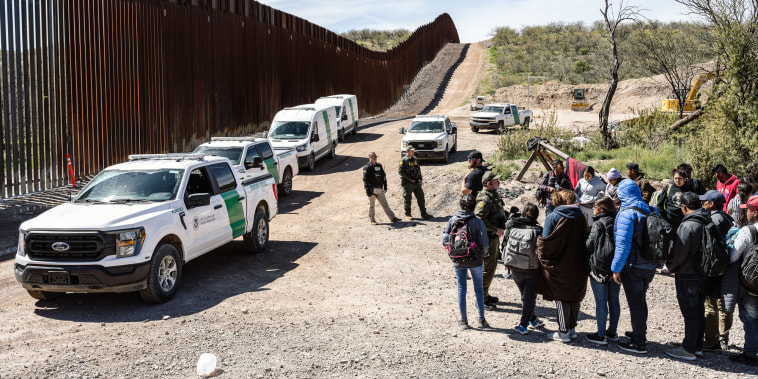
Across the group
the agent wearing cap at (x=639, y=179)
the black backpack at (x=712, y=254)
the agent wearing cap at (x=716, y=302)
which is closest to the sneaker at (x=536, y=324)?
the agent wearing cap at (x=716, y=302)

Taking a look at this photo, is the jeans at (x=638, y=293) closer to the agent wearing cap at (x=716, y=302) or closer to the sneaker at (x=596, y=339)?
the sneaker at (x=596, y=339)

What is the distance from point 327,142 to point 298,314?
54.2 ft

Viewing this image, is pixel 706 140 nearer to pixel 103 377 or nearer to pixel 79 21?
pixel 103 377

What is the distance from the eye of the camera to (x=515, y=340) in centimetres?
735

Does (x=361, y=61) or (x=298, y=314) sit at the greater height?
(x=361, y=61)

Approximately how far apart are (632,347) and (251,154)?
11.4 metres

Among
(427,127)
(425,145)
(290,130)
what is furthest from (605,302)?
(427,127)

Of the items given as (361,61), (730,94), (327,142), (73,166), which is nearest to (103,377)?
(73,166)

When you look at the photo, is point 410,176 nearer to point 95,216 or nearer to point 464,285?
point 464,285

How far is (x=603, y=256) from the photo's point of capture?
6.71 metres

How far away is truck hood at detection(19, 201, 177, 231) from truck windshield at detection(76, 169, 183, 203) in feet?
0.82

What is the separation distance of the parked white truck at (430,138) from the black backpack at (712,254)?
1608cm

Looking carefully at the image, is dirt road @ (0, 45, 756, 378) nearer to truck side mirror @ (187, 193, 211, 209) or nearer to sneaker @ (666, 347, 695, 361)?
sneaker @ (666, 347, 695, 361)

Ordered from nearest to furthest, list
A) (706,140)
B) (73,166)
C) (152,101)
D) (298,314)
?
(298,314) → (706,140) → (73,166) → (152,101)
